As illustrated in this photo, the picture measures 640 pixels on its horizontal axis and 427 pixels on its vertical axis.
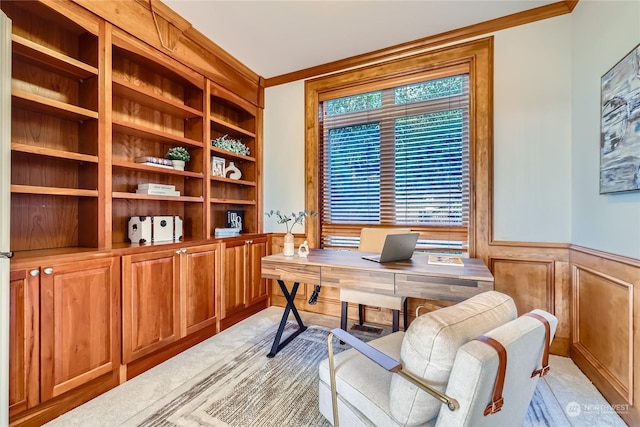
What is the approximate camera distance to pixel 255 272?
10.4 ft

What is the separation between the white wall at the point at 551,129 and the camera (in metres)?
1.92

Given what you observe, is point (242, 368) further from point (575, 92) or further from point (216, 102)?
point (575, 92)

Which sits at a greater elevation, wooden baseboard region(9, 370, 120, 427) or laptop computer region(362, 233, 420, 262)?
laptop computer region(362, 233, 420, 262)

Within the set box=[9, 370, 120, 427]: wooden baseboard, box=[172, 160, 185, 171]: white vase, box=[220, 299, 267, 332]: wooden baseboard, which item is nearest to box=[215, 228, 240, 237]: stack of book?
box=[172, 160, 185, 171]: white vase

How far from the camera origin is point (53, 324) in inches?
62.0

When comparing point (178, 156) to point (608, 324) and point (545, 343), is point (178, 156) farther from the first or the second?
point (608, 324)

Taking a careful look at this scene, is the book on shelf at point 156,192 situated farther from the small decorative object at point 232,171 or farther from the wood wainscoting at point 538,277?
the wood wainscoting at point 538,277

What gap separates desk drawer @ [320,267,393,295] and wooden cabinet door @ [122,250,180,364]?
1.25 meters

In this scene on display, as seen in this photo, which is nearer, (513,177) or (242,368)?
(242,368)

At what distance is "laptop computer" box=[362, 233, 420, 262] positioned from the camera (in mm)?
1963

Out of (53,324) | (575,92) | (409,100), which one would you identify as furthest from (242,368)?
(575,92)

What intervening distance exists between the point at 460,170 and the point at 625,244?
1.31 meters

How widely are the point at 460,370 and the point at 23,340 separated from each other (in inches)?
82.8

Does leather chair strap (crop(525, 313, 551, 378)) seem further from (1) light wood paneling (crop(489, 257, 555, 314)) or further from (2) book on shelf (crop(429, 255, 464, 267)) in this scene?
(1) light wood paneling (crop(489, 257, 555, 314))
